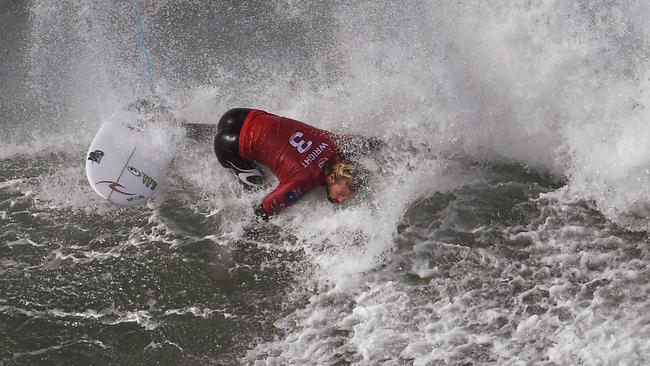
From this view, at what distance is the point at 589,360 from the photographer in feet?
16.8

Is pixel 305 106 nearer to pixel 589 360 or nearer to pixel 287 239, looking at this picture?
A: pixel 287 239

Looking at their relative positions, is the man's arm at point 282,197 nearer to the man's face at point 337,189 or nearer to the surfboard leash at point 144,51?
the man's face at point 337,189

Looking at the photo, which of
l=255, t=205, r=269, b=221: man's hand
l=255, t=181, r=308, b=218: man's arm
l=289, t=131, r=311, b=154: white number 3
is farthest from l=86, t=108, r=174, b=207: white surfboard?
l=289, t=131, r=311, b=154: white number 3

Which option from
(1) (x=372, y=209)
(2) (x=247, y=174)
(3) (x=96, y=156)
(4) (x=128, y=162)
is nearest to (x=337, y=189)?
(1) (x=372, y=209)

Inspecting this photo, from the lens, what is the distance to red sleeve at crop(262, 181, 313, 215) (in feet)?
21.4

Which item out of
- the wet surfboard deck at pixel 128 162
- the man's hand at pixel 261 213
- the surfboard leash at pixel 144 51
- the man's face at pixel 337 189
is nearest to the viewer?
the man's face at pixel 337 189

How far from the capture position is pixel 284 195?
6.54 meters

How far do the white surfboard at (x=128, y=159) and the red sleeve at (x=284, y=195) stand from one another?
5.37 feet

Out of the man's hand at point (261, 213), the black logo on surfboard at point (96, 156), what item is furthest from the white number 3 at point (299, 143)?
the black logo on surfboard at point (96, 156)

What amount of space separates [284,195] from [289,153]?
45cm

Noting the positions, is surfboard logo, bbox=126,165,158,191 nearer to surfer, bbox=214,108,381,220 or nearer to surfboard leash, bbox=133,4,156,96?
surfer, bbox=214,108,381,220

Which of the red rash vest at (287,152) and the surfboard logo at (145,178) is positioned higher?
the surfboard logo at (145,178)

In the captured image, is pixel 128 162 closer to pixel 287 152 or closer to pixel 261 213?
pixel 261 213

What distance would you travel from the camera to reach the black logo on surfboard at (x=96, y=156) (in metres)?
7.22
